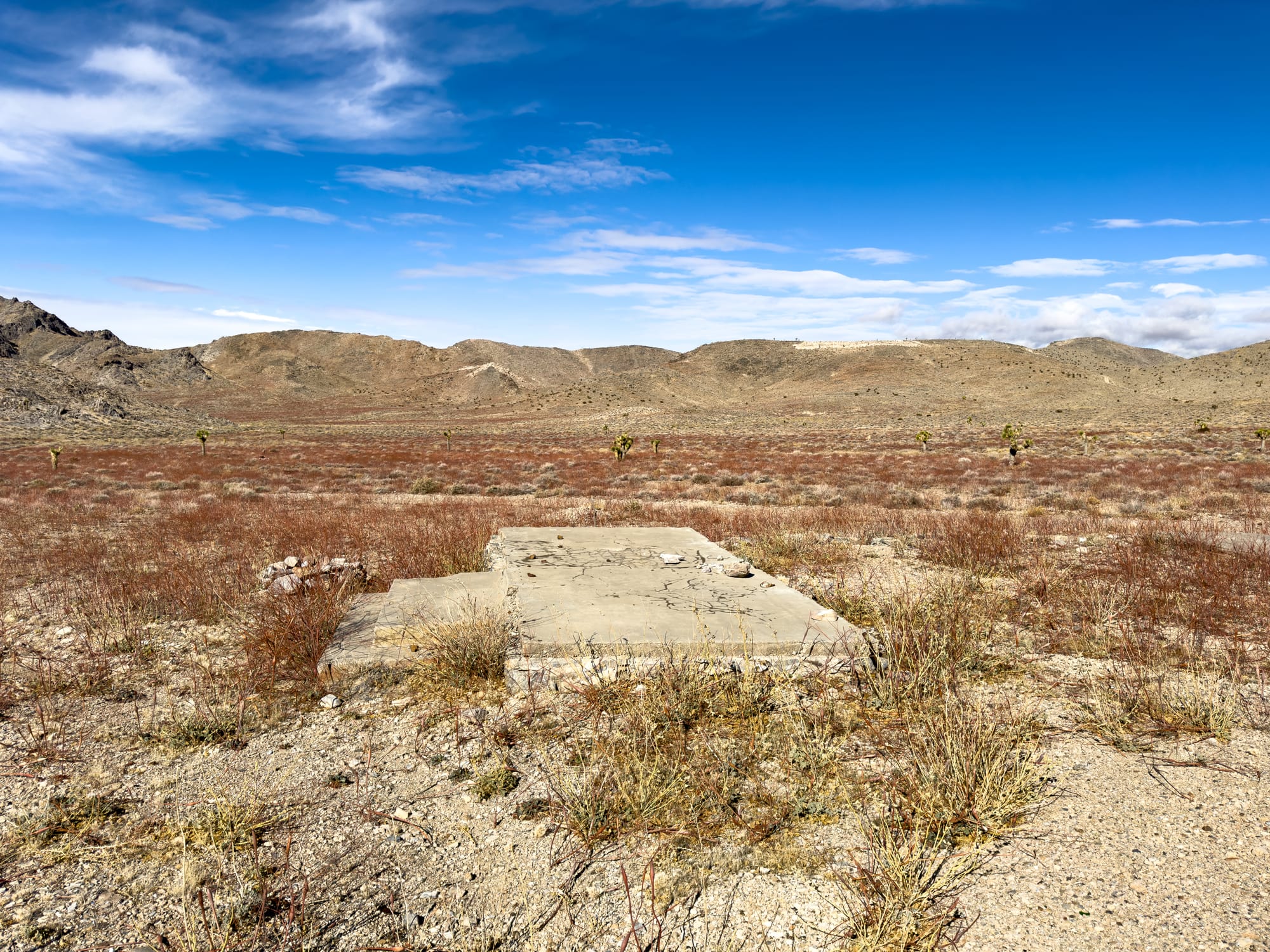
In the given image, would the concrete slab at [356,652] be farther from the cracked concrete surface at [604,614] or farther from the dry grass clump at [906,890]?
the dry grass clump at [906,890]

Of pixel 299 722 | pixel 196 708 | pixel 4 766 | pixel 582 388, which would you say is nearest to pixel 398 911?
pixel 299 722

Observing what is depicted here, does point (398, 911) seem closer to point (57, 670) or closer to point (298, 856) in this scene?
point (298, 856)

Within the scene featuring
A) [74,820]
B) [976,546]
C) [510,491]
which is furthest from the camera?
[510,491]

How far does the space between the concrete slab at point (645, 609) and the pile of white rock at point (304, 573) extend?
1700 mm

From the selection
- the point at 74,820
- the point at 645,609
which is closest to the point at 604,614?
the point at 645,609

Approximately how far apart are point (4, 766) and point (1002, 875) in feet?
18.9

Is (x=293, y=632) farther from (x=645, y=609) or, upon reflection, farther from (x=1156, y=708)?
(x=1156, y=708)

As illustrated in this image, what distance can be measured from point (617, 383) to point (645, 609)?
353 ft

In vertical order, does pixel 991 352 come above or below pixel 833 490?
above

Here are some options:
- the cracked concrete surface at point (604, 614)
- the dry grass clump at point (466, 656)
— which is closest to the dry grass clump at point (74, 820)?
the cracked concrete surface at point (604, 614)

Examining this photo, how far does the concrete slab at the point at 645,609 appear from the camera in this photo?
499cm

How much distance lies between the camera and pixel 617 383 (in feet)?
368

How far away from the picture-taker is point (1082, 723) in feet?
14.7

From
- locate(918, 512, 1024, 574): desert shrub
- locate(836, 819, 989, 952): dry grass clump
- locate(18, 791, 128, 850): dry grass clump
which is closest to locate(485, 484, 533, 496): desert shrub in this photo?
locate(918, 512, 1024, 574): desert shrub
